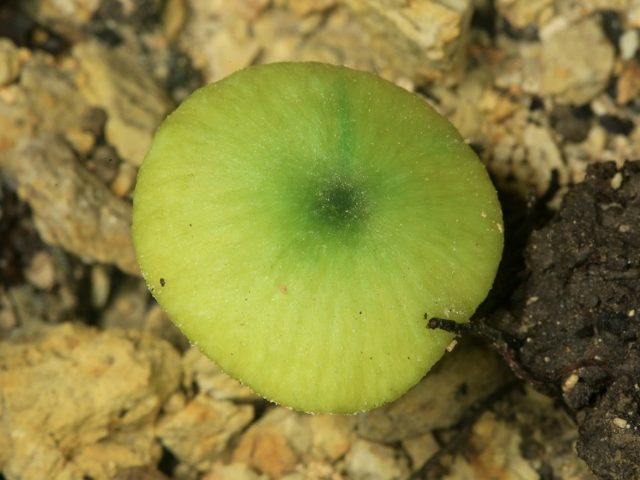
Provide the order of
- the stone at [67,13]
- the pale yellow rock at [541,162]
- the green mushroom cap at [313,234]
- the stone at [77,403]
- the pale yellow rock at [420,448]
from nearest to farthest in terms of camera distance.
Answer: the green mushroom cap at [313,234]
the stone at [77,403]
the pale yellow rock at [420,448]
the pale yellow rock at [541,162]
the stone at [67,13]

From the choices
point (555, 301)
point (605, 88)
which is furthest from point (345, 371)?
point (605, 88)

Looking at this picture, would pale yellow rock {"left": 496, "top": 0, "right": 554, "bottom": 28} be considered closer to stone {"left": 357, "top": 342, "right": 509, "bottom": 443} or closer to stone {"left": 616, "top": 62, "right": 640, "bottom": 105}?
stone {"left": 616, "top": 62, "right": 640, "bottom": 105}

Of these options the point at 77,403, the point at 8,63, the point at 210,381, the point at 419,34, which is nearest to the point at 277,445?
the point at 210,381


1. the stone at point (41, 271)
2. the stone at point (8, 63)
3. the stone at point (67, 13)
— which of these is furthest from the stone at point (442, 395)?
the stone at point (67, 13)

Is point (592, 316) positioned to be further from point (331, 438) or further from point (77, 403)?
point (77, 403)

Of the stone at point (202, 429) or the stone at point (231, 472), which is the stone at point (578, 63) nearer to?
the stone at point (202, 429)

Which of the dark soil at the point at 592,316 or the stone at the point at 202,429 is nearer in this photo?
the dark soil at the point at 592,316

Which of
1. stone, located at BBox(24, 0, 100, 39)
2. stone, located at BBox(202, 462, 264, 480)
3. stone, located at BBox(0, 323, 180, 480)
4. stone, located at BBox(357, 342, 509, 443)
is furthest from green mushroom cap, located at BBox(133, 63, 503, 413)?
stone, located at BBox(24, 0, 100, 39)
